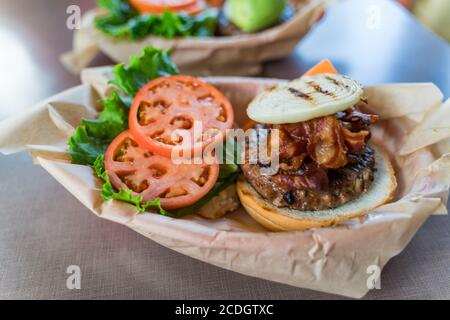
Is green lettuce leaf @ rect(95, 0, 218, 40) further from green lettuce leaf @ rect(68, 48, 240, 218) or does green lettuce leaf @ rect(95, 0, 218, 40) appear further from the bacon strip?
the bacon strip

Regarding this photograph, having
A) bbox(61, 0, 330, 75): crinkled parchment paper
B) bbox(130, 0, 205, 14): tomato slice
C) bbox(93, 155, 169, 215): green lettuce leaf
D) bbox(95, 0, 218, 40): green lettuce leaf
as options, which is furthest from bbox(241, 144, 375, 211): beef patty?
bbox(130, 0, 205, 14): tomato slice

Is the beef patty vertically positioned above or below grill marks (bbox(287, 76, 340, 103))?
below

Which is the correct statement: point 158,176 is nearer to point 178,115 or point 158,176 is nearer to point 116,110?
point 178,115

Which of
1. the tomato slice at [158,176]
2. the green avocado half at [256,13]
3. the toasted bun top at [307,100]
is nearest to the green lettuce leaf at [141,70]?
the tomato slice at [158,176]

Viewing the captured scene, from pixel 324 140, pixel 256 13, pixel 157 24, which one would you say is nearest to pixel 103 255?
pixel 324 140

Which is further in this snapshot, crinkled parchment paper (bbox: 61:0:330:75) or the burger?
crinkled parchment paper (bbox: 61:0:330:75)

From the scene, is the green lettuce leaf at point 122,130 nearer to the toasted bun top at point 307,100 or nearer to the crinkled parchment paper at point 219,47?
the toasted bun top at point 307,100

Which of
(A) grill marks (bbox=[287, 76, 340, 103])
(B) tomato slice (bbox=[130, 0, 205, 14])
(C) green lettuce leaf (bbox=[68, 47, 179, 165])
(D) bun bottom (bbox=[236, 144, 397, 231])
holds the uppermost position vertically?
(A) grill marks (bbox=[287, 76, 340, 103])
